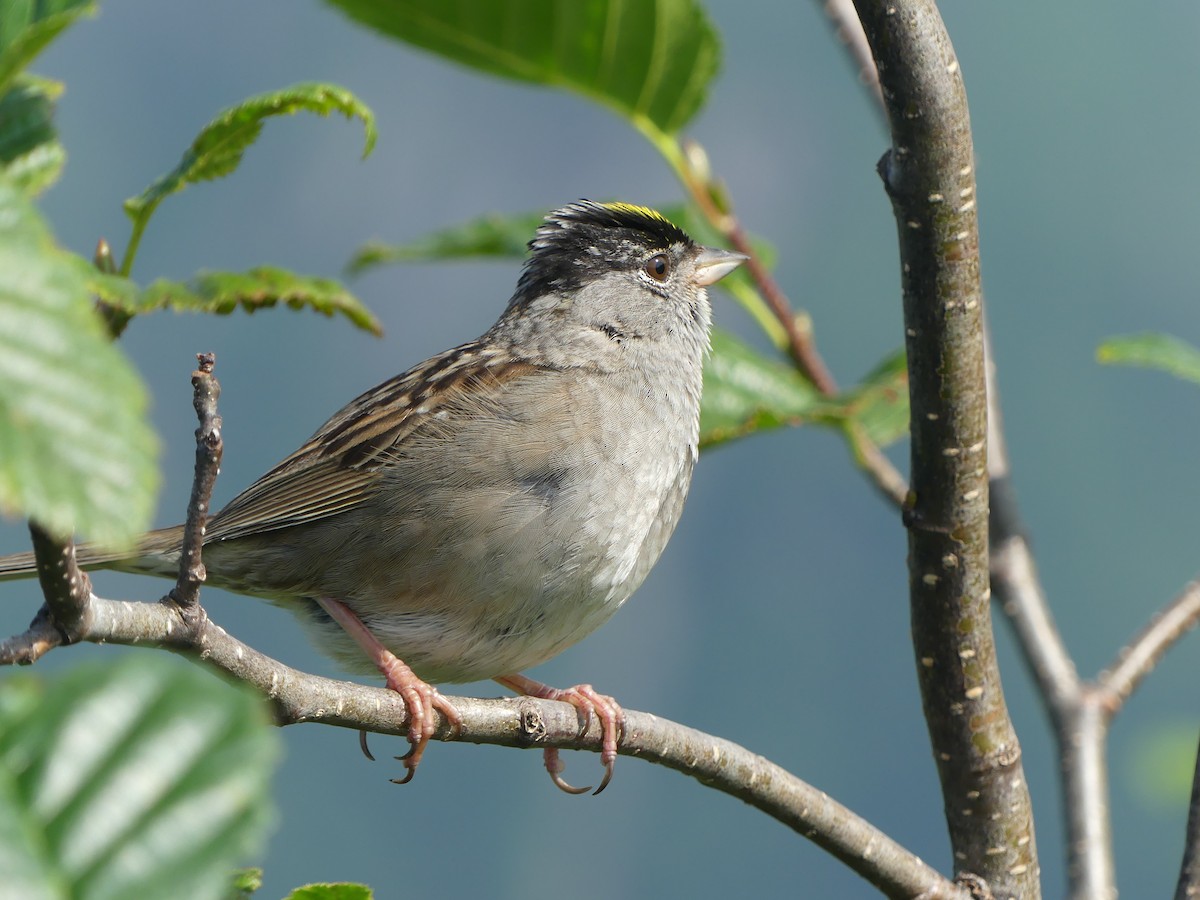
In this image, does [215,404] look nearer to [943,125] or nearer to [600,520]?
[943,125]

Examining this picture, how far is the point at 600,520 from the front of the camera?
192 cm

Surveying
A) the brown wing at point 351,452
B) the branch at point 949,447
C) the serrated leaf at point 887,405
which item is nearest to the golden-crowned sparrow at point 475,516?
the brown wing at point 351,452

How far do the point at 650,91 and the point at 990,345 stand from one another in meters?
0.72

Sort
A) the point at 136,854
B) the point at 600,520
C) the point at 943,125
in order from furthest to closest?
the point at 600,520 < the point at 943,125 < the point at 136,854

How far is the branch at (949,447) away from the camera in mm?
1312

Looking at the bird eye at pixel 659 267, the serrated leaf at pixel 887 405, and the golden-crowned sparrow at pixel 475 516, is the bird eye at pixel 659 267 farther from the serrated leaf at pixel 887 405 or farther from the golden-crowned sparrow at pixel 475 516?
the serrated leaf at pixel 887 405

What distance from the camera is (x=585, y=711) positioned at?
1765mm

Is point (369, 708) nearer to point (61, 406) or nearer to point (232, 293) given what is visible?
point (232, 293)

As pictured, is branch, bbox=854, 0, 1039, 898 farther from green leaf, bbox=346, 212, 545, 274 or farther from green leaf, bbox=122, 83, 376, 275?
green leaf, bbox=346, 212, 545, 274

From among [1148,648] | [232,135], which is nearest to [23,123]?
[232,135]

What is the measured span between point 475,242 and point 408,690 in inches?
37.0

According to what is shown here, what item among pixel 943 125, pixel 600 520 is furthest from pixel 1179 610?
pixel 943 125

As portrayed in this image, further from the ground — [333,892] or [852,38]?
[852,38]

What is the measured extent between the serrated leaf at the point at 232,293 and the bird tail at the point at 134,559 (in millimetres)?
703
